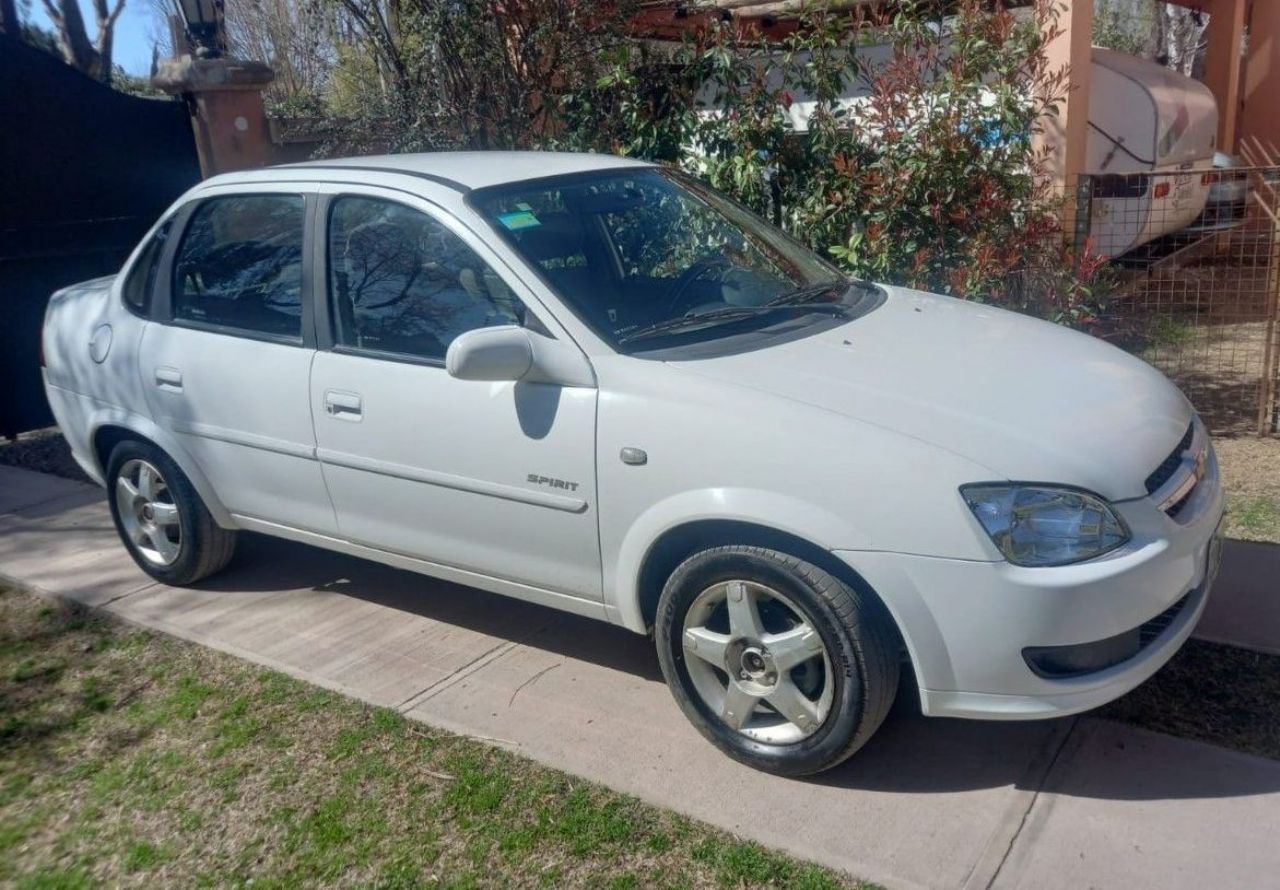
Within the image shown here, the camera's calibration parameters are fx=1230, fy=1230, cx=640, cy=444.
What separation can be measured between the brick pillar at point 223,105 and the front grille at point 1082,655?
7.24 metres

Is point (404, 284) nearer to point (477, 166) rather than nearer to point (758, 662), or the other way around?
point (477, 166)

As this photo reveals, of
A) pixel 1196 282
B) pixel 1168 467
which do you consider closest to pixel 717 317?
pixel 1168 467

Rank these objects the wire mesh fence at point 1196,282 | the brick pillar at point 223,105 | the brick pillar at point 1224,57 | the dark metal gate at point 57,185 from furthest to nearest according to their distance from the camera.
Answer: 1. the brick pillar at point 1224,57
2. the brick pillar at point 223,105
3. the dark metal gate at point 57,185
4. the wire mesh fence at point 1196,282

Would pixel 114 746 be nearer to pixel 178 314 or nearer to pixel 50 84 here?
pixel 178 314

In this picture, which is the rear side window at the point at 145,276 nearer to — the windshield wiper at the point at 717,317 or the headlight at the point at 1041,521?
the windshield wiper at the point at 717,317

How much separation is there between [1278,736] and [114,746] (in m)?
3.81

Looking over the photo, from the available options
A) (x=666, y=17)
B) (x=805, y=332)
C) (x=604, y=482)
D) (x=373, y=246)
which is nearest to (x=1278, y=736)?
(x=805, y=332)

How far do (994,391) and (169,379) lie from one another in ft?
10.9

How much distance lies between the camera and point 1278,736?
3.80 m

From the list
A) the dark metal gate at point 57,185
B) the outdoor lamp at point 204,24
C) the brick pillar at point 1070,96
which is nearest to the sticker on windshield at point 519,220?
the brick pillar at point 1070,96

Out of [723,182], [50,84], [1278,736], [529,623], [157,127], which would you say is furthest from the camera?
[157,127]

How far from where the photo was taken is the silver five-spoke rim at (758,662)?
141 inches

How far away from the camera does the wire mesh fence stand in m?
7.11

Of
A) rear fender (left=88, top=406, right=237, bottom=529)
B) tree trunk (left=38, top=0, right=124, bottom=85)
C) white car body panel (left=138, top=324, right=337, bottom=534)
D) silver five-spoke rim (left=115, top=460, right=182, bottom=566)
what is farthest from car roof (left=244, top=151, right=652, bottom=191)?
tree trunk (left=38, top=0, right=124, bottom=85)
